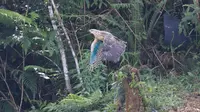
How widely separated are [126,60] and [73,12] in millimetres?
857

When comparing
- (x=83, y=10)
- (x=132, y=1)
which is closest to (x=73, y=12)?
(x=83, y=10)

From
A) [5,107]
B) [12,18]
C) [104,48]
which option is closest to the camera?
[104,48]

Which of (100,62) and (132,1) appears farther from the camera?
(132,1)

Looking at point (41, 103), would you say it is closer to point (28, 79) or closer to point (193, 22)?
point (28, 79)

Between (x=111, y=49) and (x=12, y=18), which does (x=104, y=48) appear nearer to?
(x=111, y=49)

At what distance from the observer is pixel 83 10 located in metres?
5.88

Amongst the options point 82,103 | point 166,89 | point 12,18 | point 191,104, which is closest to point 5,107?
point 12,18

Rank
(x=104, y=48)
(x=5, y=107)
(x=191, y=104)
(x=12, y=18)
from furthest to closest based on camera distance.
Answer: (x=5, y=107), (x=12, y=18), (x=104, y=48), (x=191, y=104)

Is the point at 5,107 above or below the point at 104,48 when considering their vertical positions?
below

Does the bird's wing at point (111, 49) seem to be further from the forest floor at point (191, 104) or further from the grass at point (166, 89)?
the forest floor at point (191, 104)

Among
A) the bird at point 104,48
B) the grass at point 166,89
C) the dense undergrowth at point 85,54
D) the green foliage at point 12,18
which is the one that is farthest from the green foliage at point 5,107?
the grass at point 166,89

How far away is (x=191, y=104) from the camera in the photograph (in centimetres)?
463

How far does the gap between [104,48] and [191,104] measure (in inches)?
39.6

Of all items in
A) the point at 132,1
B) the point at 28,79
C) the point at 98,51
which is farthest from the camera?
the point at 132,1
